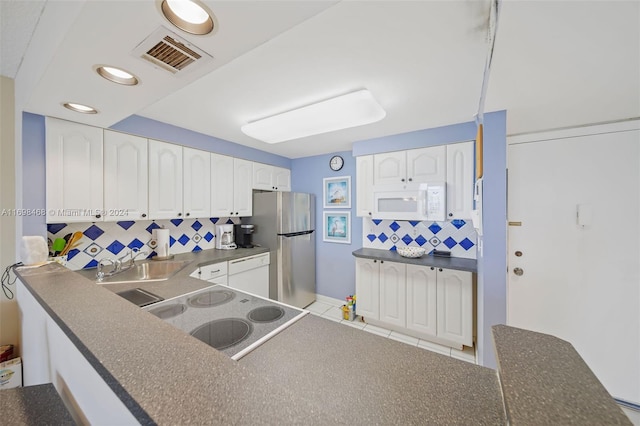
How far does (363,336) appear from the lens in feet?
3.08

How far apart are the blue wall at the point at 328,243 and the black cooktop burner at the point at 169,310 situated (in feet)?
7.69

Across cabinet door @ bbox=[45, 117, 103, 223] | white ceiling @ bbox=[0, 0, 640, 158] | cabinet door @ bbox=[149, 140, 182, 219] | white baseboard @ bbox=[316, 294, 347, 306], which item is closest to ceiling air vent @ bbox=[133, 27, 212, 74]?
white ceiling @ bbox=[0, 0, 640, 158]

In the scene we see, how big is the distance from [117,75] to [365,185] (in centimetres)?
237

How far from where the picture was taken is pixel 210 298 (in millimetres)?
1356

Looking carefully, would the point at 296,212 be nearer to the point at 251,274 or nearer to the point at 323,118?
the point at 251,274

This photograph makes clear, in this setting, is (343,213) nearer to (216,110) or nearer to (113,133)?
(216,110)

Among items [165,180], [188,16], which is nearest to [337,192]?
[165,180]

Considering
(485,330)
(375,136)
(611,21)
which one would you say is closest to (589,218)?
(485,330)

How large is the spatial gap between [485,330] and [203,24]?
2.50m

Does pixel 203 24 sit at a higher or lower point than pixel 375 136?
lower

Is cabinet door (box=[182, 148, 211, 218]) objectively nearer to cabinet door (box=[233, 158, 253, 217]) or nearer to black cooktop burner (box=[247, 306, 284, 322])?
cabinet door (box=[233, 158, 253, 217])

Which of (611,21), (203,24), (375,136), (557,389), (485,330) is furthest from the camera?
(375,136)

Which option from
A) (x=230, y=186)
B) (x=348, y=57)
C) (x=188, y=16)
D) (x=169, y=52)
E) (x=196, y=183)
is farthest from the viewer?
(x=230, y=186)

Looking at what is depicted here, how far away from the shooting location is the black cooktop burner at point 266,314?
109 cm
